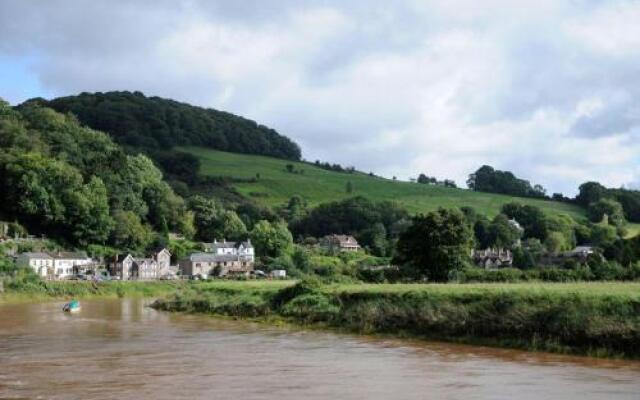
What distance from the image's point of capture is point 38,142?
4801 inches

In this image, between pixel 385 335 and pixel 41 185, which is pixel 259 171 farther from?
pixel 385 335

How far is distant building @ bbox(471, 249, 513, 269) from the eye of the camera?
132 m

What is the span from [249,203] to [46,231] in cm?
5305

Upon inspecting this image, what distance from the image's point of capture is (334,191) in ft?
606

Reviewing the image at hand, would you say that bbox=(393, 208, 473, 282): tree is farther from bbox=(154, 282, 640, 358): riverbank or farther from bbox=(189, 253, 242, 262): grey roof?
bbox=(189, 253, 242, 262): grey roof

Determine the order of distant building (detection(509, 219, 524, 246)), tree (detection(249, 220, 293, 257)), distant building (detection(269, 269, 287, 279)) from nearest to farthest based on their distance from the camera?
distant building (detection(269, 269, 287, 279)) → tree (detection(249, 220, 293, 257)) → distant building (detection(509, 219, 524, 246))

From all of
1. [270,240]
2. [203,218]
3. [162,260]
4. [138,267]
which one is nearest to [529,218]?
[270,240]

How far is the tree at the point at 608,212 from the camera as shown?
557ft

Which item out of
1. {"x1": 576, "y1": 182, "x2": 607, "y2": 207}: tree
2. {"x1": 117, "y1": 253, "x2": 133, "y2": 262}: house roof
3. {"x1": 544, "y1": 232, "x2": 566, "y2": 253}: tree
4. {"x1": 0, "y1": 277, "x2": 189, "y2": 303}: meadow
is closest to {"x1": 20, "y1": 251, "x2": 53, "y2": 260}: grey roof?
{"x1": 117, "y1": 253, "x2": 133, "y2": 262}: house roof

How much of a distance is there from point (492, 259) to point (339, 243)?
2973 centimetres

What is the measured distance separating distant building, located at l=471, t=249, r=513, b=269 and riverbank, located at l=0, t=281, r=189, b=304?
58.4 m

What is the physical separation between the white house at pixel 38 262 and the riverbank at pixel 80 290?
10.3 meters

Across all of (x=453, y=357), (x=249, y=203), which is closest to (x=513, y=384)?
(x=453, y=357)

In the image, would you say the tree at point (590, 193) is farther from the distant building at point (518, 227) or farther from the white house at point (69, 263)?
the white house at point (69, 263)
